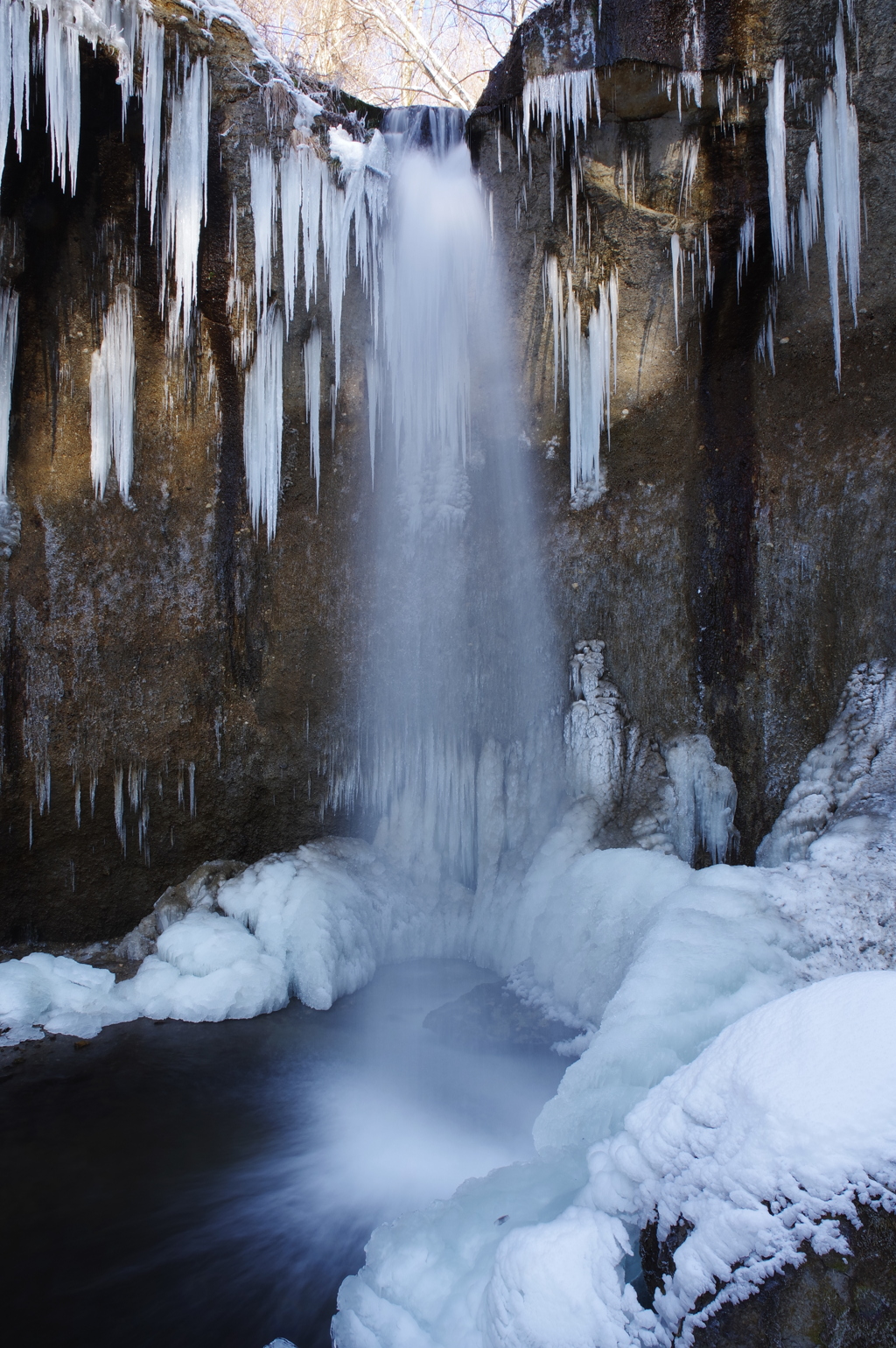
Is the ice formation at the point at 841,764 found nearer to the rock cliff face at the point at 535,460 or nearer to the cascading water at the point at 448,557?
the rock cliff face at the point at 535,460

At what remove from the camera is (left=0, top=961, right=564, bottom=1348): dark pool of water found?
302cm

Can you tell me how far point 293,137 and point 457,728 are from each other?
4543mm

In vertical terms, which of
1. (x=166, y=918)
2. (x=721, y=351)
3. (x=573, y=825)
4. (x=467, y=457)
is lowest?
(x=166, y=918)

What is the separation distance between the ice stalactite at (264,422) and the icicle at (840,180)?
383 centimetres

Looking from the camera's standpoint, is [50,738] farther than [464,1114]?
Yes

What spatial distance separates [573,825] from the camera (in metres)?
6.40

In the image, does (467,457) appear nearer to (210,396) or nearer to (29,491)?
(210,396)

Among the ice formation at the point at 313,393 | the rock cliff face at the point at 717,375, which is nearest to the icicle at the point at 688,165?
the rock cliff face at the point at 717,375

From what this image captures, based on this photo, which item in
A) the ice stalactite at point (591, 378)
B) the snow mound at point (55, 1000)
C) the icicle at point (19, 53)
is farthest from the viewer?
the ice stalactite at point (591, 378)

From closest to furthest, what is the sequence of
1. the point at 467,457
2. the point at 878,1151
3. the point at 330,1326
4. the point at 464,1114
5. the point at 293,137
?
the point at 878,1151 < the point at 330,1326 < the point at 464,1114 < the point at 293,137 < the point at 467,457

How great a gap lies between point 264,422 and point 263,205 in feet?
Result: 4.88

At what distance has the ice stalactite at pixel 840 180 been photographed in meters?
5.17

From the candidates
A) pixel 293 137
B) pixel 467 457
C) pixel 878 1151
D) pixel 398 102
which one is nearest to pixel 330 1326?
pixel 878 1151

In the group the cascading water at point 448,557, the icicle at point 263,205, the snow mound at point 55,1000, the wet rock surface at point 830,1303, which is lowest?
the snow mound at point 55,1000
